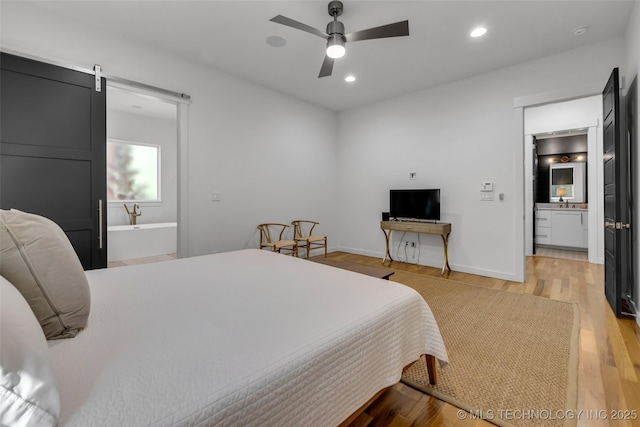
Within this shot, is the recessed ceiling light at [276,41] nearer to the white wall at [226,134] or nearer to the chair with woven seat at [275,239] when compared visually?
the white wall at [226,134]

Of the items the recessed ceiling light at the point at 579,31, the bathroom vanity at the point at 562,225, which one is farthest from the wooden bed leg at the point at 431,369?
the bathroom vanity at the point at 562,225

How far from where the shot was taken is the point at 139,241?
510 centimetres

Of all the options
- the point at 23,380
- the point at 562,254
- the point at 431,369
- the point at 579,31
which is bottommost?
the point at 431,369

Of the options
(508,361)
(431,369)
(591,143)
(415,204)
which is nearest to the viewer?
(431,369)

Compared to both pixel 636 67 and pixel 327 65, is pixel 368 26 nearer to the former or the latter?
pixel 327 65

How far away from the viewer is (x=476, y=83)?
411 cm

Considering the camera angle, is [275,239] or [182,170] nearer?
[182,170]

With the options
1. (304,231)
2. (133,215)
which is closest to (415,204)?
(304,231)

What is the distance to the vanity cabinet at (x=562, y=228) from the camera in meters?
5.67

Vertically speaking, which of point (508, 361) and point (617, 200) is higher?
point (617, 200)

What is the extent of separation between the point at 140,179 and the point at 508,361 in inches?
267

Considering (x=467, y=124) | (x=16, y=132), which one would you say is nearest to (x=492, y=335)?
(x=467, y=124)

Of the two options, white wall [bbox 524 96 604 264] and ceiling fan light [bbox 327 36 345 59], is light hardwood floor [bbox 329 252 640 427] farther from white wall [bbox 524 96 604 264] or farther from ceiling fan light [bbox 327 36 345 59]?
ceiling fan light [bbox 327 36 345 59]

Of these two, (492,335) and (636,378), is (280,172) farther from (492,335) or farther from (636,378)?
(636,378)
